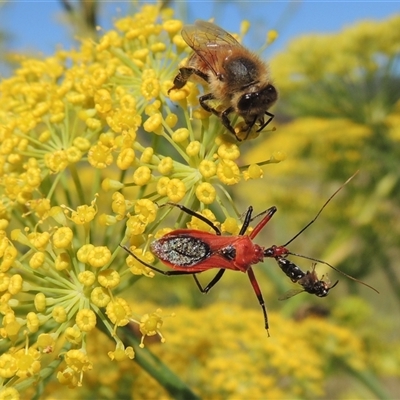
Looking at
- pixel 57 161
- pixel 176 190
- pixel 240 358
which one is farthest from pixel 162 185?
pixel 240 358

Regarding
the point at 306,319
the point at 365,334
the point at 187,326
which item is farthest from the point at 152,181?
the point at 365,334

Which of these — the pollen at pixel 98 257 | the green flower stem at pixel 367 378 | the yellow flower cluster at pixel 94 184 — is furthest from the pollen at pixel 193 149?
the green flower stem at pixel 367 378

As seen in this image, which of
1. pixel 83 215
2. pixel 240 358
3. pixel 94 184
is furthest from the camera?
pixel 240 358

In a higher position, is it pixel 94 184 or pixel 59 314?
pixel 94 184

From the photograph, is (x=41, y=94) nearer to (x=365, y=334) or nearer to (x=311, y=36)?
(x=365, y=334)

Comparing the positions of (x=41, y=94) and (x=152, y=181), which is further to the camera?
(x=41, y=94)

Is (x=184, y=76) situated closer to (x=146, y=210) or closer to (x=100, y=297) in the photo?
(x=146, y=210)

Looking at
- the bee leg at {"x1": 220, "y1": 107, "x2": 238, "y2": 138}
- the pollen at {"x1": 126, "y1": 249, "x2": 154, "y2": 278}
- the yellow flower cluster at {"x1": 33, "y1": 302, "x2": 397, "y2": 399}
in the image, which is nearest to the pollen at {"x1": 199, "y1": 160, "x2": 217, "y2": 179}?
the bee leg at {"x1": 220, "y1": 107, "x2": 238, "y2": 138}
